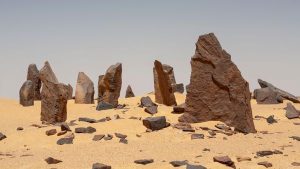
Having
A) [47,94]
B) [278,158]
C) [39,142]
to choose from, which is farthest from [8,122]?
[278,158]

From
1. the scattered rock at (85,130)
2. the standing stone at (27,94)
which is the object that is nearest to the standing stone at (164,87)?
the scattered rock at (85,130)

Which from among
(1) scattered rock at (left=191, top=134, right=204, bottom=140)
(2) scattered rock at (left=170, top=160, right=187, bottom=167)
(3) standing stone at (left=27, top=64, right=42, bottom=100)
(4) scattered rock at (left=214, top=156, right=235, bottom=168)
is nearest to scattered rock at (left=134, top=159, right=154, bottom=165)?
(2) scattered rock at (left=170, top=160, right=187, bottom=167)

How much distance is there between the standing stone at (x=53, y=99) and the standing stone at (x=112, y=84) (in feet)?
9.12

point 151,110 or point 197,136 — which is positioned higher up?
point 151,110

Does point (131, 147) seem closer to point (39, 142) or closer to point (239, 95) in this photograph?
point (39, 142)

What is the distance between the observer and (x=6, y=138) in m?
11.2

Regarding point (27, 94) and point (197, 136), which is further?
point (27, 94)

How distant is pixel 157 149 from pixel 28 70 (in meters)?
13.7

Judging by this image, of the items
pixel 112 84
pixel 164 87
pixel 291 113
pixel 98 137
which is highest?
pixel 112 84

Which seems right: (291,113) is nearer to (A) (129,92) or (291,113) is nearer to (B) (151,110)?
(B) (151,110)

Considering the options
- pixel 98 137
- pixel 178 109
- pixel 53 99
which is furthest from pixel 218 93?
pixel 53 99

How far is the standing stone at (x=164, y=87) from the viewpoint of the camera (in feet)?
51.3

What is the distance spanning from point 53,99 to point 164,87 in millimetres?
→ 4421

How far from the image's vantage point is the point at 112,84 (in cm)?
1638
